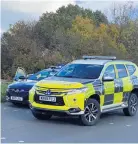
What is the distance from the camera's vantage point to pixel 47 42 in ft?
121

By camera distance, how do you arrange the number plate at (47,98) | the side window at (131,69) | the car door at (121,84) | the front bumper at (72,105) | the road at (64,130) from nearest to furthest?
the road at (64,130) < the front bumper at (72,105) < the number plate at (47,98) < the car door at (121,84) < the side window at (131,69)

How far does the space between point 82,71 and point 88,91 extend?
3.98 ft

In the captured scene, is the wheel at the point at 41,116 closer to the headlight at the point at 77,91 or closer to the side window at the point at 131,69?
the headlight at the point at 77,91

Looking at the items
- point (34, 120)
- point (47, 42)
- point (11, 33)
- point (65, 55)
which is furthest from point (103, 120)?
point (47, 42)

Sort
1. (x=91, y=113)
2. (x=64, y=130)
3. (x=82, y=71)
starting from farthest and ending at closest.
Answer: (x=82, y=71)
(x=91, y=113)
(x=64, y=130)

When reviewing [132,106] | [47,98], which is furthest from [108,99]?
[47,98]

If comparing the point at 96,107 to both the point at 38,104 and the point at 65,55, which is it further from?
the point at 65,55

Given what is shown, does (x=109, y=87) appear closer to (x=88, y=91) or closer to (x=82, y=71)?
(x=82, y=71)

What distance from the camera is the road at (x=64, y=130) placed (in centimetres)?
823

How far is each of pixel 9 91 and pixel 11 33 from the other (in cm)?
1807

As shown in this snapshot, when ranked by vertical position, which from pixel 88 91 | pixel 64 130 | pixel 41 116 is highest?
pixel 88 91

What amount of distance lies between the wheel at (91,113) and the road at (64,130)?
0.18 m

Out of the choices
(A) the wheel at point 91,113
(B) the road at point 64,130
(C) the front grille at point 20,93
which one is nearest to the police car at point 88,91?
(A) the wheel at point 91,113

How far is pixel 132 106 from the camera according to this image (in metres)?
11.8
